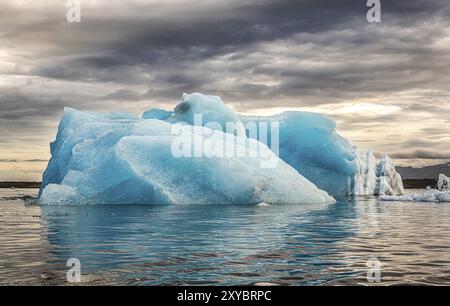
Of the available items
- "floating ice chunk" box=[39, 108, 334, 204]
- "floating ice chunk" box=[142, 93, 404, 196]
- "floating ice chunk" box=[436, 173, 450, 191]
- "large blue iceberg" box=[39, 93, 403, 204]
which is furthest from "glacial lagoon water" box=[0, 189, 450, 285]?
"floating ice chunk" box=[436, 173, 450, 191]

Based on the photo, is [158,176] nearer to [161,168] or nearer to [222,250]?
[161,168]

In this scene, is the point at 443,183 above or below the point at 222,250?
above

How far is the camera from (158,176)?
1038 inches

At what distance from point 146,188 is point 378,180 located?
33806mm

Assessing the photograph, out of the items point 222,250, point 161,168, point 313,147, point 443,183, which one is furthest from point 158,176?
point 443,183

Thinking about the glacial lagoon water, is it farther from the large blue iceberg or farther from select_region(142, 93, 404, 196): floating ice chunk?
select_region(142, 93, 404, 196): floating ice chunk

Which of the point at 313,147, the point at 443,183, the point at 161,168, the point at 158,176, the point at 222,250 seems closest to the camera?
the point at 222,250

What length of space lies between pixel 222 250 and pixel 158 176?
15641mm

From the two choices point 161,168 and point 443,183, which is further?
point 443,183

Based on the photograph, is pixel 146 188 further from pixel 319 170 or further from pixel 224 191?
pixel 319 170


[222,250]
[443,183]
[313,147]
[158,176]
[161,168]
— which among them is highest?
[313,147]

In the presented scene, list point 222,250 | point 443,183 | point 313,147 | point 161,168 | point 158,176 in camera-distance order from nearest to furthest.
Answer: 1. point 222,250
2. point 158,176
3. point 161,168
4. point 313,147
5. point 443,183

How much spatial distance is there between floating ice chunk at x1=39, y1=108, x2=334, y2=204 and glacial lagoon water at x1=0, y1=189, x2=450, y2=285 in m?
7.70
